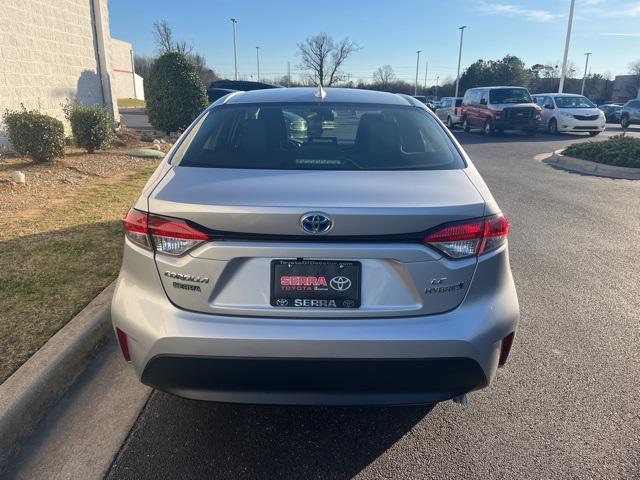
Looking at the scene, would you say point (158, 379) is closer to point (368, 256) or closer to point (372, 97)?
point (368, 256)

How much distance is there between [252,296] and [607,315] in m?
3.32

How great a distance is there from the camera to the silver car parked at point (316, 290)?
2084 millimetres

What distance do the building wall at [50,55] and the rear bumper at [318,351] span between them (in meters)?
10.2

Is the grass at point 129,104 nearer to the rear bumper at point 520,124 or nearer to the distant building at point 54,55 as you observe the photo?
the distant building at point 54,55

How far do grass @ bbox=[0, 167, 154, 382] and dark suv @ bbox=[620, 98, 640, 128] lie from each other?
30086 mm

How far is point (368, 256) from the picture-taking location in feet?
6.82

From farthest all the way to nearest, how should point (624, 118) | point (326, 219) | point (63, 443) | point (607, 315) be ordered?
1. point (624, 118)
2. point (607, 315)
3. point (63, 443)
4. point (326, 219)

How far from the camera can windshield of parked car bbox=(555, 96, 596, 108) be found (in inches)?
855

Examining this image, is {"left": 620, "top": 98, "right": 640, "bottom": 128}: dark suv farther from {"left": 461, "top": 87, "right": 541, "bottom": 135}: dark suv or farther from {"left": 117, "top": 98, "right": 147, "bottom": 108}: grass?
{"left": 117, "top": 98, "right": 147, "bottom": 108}: grass

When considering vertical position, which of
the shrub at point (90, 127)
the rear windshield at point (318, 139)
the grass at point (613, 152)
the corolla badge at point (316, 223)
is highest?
the rear windshield at point (318, 139)

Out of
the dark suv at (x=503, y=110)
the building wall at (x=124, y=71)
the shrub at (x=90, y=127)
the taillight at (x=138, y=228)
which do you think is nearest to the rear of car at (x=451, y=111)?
the dark suv at (x=503, y=110)

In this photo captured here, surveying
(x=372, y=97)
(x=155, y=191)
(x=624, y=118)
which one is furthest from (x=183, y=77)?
(x=624, y=118)

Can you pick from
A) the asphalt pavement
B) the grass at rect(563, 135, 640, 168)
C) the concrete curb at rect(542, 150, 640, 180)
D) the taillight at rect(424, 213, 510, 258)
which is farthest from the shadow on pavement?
the grass at rect(563, 135, 640, 168)

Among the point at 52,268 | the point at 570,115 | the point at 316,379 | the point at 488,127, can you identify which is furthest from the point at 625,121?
the point at 316,379
